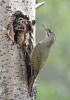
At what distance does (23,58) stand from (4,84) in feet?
1.08

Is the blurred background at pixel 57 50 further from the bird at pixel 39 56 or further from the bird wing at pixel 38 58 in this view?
the bird wing at pixel 38 58

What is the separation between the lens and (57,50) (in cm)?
959

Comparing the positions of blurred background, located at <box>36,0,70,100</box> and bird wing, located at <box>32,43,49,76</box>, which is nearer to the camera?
bird wing, located at <box>32,43,49,76</box>

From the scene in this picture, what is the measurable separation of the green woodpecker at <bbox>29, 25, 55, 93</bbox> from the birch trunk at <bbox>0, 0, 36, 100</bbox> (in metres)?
0.13

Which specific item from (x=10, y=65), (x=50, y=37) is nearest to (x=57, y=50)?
(x=50, y=37)

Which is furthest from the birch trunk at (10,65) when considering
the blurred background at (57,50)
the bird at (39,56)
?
the blurred background at (57,50)

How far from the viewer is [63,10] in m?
9.83

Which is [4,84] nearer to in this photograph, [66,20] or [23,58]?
[23,58]

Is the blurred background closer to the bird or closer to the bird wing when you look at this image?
the bird

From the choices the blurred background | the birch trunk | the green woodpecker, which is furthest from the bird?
the blurred background

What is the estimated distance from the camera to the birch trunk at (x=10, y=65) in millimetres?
4340

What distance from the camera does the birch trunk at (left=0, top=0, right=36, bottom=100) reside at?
4340mm

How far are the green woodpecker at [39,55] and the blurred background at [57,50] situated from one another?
400 cm

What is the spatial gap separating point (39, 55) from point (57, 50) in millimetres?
4797
